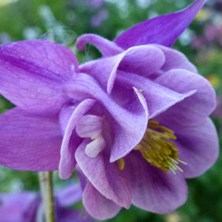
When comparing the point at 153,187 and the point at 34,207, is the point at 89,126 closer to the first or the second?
the point at 153,187

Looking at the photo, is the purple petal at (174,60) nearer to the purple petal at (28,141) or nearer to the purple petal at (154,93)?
the purple petal at (154,93)

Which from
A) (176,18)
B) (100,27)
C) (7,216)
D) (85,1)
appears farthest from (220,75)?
(176,18)

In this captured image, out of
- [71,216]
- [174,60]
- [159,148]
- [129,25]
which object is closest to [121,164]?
[159,148]

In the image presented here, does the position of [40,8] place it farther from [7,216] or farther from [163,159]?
[163,159]

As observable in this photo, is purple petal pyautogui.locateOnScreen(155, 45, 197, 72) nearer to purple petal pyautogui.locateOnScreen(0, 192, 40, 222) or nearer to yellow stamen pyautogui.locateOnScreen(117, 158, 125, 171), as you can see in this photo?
yellow stamen pyautogui.locateOnScreen(117, 158, 125, 171)

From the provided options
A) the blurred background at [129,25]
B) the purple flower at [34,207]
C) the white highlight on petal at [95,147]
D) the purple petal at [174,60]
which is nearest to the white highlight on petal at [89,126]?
the white highlight on petal at [95,147]

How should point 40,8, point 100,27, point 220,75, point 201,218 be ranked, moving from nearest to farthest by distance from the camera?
1. point 201,218
2. point 220,75
3. point 100,27
4. point 40,8
